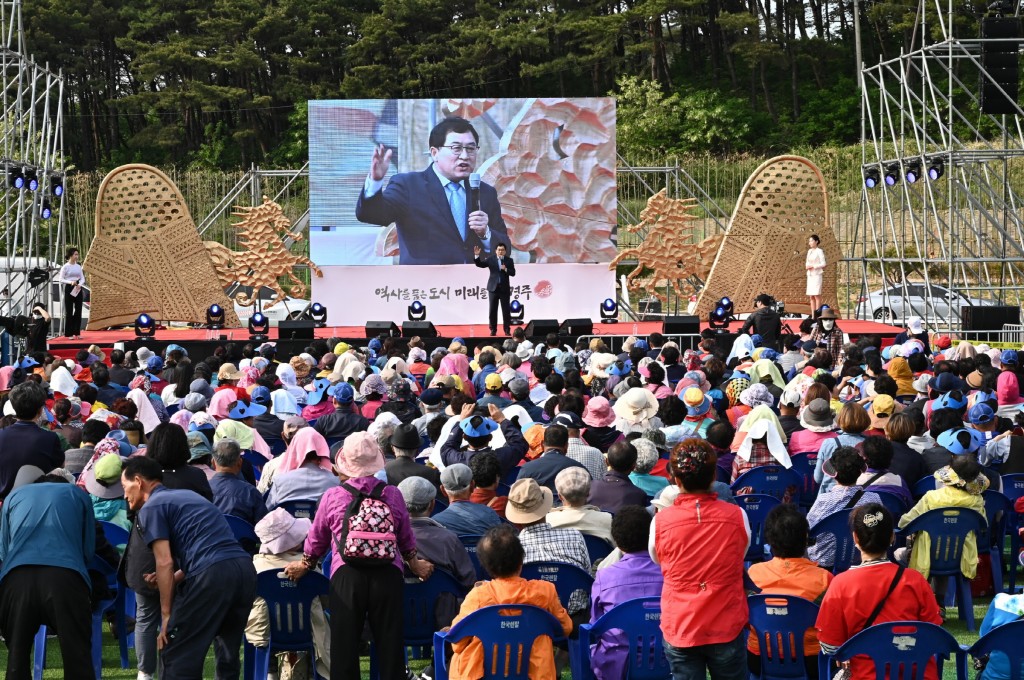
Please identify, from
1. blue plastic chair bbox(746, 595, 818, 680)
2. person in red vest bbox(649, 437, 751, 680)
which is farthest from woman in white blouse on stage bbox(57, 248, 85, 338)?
person in red vest bbox(649, 437, 751, 680)

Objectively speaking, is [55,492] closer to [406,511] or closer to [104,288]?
[406,511]

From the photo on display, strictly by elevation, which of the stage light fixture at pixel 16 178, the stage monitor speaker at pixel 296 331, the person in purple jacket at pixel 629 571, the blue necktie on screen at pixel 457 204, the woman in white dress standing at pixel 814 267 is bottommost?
the person in purple jacket at pixel 629 571

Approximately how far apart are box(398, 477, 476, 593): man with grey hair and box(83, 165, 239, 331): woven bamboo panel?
1601cm

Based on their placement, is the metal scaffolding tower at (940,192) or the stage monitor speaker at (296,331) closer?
the stage monitor speaker at (296,331)

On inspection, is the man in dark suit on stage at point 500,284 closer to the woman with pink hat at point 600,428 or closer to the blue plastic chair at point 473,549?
the woman with pink hat at point 600,428

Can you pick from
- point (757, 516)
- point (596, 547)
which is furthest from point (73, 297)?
point (596, 547)

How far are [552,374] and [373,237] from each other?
1239cm

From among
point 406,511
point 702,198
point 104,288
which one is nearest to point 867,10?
point 702,198

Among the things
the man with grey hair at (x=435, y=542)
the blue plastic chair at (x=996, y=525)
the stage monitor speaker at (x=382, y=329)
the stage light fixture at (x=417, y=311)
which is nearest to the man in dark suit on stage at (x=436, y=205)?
the stage light fixture at (x=417, y=311)

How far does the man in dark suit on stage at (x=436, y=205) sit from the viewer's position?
71.0ft

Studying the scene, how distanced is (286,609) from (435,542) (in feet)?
2.29

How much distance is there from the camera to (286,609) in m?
5.50

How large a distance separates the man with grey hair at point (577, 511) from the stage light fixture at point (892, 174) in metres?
15.5

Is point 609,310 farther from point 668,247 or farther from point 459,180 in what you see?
point 459,180
